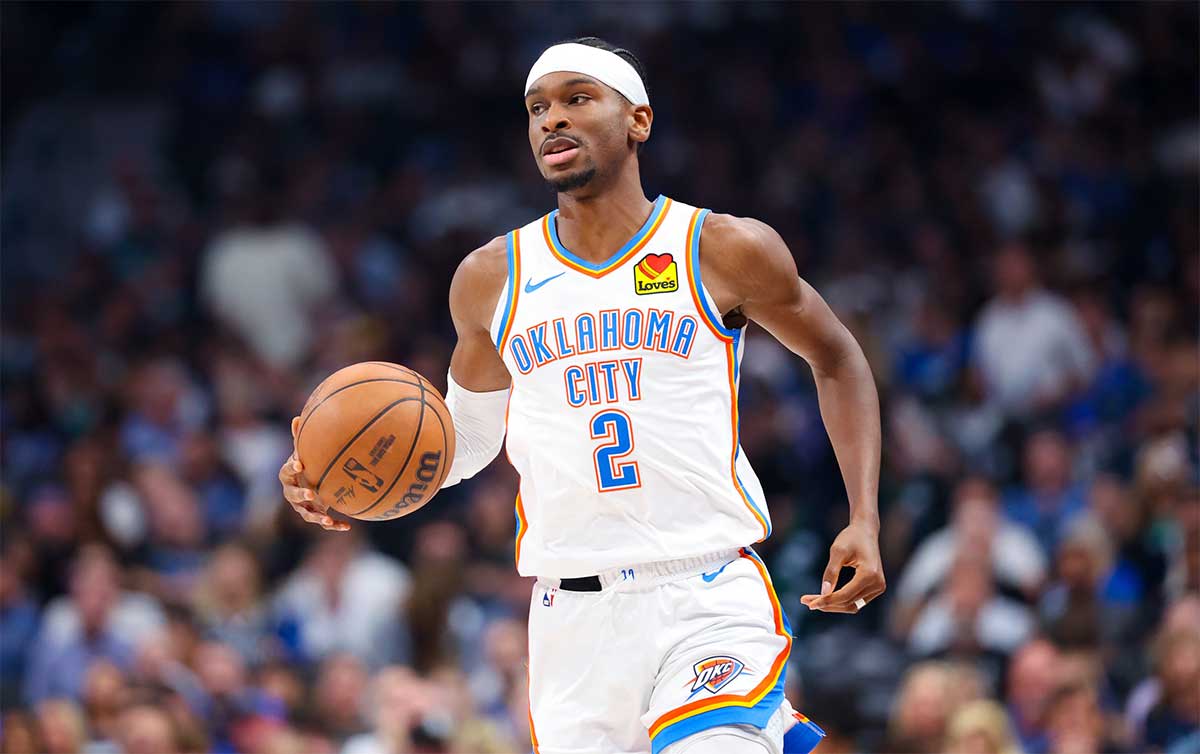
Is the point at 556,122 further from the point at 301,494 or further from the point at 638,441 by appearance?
the point at 301,494

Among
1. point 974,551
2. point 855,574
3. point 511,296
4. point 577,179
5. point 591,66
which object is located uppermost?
point 591,66

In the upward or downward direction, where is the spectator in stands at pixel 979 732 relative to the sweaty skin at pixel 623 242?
downward

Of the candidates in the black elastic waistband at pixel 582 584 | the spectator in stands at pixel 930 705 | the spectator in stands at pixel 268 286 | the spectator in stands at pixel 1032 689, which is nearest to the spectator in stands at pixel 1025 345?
the spectator in stands at pixel 1032 689

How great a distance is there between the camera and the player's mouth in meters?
5.12

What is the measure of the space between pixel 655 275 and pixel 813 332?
1.74 ft

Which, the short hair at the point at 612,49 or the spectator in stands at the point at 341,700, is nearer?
the short hair at the point at 612,49

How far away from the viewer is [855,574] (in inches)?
189

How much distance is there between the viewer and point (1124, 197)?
1296cm

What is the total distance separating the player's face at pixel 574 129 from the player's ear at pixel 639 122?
101 millimetres

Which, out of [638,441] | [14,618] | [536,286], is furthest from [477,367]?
[14,618]

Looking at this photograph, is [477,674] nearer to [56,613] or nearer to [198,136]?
[56,613]

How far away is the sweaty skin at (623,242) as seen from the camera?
5059mm

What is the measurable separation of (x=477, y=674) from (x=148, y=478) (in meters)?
2.97

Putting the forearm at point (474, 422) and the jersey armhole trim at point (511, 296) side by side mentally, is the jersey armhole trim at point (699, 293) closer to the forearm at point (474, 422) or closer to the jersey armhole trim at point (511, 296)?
the jersey armhole trim at point (511, 296)
